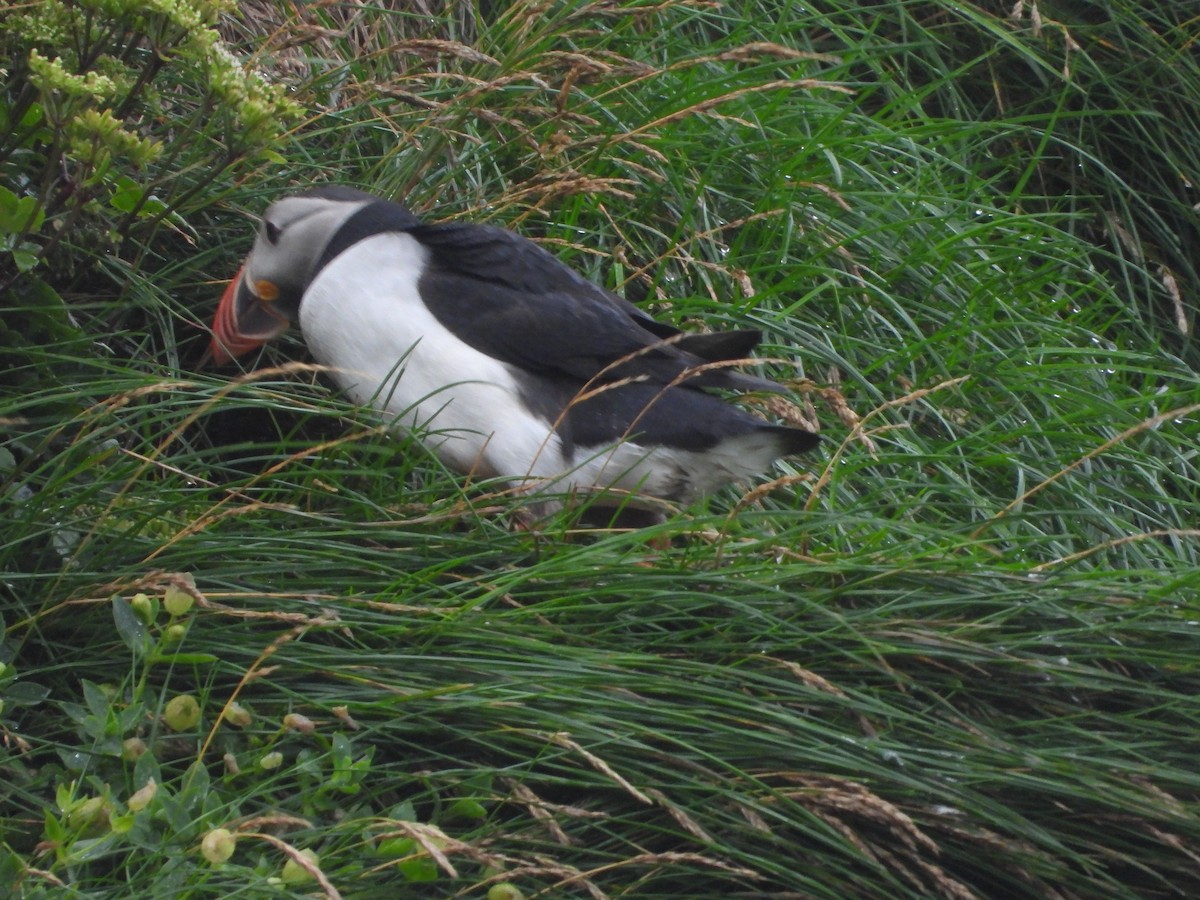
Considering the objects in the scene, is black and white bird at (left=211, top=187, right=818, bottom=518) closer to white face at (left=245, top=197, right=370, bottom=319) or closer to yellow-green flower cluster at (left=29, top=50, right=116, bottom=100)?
white face at (left=245, top=197, right=370, bottom=319)

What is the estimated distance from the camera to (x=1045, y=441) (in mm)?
3803

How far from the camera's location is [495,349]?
118 inches

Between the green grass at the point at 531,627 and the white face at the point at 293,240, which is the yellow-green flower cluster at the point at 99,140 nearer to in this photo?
the green grass at the point at 531,627

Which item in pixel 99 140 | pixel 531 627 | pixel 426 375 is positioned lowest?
pixel 531 627

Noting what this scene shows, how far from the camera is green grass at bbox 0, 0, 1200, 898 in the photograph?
209 cm

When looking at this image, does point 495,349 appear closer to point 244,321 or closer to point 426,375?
point 426,375

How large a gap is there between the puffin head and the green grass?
5.2 inches

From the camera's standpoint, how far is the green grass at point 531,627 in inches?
82.3

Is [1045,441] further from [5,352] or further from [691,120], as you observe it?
[5,352]

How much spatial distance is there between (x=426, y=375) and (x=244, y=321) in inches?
20.1

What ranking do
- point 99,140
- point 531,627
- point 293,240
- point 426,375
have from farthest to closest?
point 293,240 < point 426,375 < point 99,140 < point 531,627

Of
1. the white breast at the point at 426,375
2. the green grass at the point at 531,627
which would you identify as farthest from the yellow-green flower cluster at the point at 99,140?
the white breast at the point at 426,375

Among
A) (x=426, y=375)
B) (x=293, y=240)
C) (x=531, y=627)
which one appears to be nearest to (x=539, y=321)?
(x=426, y=375)

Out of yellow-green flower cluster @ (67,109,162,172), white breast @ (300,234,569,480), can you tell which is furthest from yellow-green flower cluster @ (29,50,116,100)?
white breast @ (300,234,569,480)
